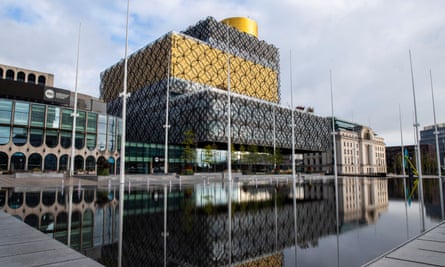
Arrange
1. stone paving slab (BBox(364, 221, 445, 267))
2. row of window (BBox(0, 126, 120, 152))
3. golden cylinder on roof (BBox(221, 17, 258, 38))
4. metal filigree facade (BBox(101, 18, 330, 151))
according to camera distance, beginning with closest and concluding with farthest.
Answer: stone paving slab (BBox(364, 221, 445, 267)), row of window (BBox(0, 126, 120, 152)), metal filigree facade (BBox(101, 18, 330, 151)), golden cylinder on roof (BBox(221, 17, 258, 38))

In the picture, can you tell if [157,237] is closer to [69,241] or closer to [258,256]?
[69,241]

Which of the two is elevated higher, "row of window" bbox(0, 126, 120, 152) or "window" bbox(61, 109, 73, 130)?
"window" bbox(61, 109, 73, 130)

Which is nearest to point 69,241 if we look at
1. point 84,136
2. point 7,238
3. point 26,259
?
point 7,238

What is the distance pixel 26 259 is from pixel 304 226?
8.00 m

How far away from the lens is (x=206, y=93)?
72.7 m

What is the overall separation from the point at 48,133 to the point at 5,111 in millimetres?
7893

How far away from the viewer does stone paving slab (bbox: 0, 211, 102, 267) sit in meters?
5.22

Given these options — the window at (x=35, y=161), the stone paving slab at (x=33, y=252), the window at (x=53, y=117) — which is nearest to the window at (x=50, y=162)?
the window at (x=35, y=161)

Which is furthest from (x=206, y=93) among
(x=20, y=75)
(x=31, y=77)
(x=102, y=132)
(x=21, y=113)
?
(x=20, y=75)

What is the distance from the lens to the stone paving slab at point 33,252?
5.22 metres

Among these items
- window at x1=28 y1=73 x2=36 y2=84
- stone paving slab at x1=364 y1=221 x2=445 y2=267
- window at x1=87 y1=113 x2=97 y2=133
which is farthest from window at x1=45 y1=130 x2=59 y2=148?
stone paving slab at x1=364 y1=221 x2=445 y2=267

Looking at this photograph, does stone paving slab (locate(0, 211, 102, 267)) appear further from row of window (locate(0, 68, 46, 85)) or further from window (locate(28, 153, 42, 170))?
row of window (locate(0, 68, 46, 85))

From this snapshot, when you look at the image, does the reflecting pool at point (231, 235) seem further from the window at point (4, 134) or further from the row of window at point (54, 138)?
the row of window at point (54, 138)

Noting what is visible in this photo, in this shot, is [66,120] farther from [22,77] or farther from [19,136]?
[22,77]
